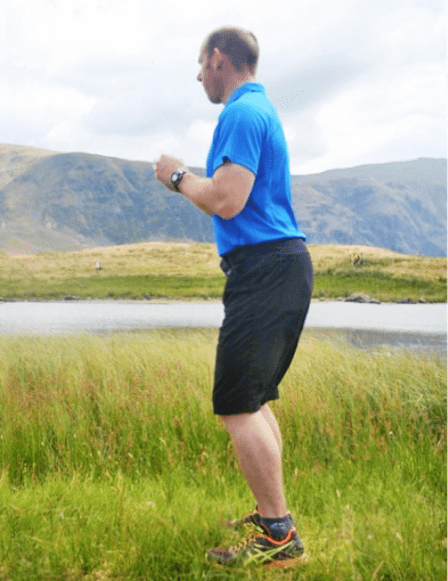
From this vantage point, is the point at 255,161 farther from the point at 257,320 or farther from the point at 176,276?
the point at 176,276

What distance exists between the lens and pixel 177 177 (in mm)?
2502

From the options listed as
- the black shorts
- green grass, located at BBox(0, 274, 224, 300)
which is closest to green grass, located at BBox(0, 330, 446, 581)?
the black shorts

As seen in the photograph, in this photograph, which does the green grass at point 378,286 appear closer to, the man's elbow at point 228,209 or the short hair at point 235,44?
the short hair at point 235,44

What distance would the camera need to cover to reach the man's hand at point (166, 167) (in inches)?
99.1

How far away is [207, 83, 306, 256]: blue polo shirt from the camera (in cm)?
233

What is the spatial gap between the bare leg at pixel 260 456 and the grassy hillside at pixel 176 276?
58.2m

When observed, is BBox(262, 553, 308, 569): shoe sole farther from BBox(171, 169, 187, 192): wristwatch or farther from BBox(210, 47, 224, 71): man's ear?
BBox(210, 47, 224, 71): man's ear

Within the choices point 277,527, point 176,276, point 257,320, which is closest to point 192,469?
point 277,527

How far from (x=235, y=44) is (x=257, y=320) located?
1040 millimetres

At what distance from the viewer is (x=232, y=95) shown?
2494mm

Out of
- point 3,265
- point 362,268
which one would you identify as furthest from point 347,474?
point 3,265

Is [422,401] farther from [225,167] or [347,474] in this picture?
[225,167]

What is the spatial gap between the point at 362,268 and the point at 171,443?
68488mm

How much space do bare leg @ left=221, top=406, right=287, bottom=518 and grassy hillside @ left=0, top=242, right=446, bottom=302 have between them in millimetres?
58236
